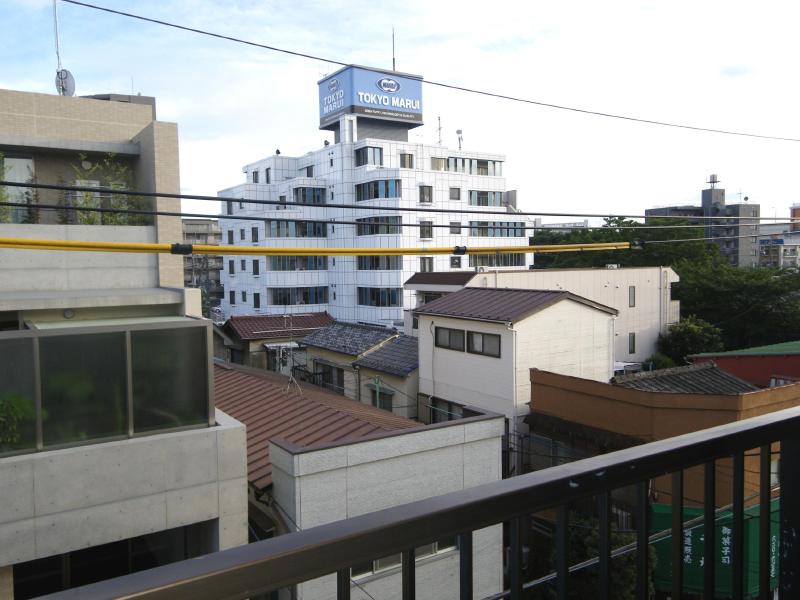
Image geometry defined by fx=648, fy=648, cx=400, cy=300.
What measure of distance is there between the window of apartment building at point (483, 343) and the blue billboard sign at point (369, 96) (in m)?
19.9

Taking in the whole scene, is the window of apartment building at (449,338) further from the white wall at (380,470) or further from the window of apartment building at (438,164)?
the window of apartment building at (438,164)

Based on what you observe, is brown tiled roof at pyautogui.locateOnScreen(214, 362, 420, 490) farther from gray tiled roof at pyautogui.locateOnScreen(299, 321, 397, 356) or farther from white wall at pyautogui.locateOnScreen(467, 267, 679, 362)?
white wall at pyautogui.locateOnScreen(467, 267, 679, 362)

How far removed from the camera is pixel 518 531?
2.87 feet

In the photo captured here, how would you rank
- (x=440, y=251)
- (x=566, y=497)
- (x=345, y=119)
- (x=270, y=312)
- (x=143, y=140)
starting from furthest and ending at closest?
1. (x=345, y=119)
2. (x=270, y=312)
3. (x=143, y=140)
4. (x=440, y=251)
5. (x=566, y=497)

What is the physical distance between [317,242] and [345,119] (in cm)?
566

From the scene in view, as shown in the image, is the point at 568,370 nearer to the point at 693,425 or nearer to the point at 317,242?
the point at 693,425

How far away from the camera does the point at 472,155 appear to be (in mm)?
29734

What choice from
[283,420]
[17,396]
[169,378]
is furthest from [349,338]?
[17,396]

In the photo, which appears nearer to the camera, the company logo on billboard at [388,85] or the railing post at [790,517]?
the railing post at [790,517]

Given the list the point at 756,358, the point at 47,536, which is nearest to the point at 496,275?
the point at 756,358

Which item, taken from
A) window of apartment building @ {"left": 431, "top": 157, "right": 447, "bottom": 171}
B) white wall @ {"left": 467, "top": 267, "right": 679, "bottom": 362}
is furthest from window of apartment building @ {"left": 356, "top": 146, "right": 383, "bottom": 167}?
white wall @ {"left": 467, "top": 267, "right": 679, "bottom": 362}

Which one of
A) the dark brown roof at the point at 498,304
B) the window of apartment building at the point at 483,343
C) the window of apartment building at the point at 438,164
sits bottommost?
the window of apartment building at the point at 483,343

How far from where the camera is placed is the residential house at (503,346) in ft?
40.5

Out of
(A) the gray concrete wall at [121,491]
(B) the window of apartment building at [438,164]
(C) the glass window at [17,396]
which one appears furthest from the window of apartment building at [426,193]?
(C) the glass window at [17,396]
